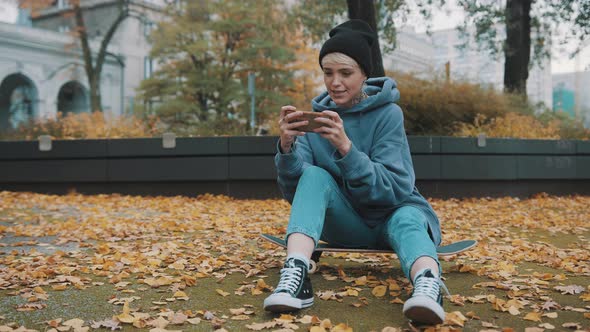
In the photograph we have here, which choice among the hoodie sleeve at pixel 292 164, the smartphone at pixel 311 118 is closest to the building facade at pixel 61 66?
the hoodie sleeve at pixel 292 164

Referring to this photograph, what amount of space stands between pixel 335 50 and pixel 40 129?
1027 centimetres

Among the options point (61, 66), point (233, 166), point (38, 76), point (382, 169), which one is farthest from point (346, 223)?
point (38, 76)

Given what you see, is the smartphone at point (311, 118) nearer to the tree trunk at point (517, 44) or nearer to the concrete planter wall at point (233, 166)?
the concrete planter wall at point (233, 166)

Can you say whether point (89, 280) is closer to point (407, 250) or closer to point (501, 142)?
point (407, 250)

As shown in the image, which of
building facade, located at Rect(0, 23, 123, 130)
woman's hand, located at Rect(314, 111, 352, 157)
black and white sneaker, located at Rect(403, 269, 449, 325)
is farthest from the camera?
building facade, located at Rect(0, 23, 123, 130)

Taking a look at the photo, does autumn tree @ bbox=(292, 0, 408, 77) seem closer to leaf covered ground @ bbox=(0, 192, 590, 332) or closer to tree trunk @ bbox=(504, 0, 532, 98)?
tree trunk @ bbox=(504, 0, 532, 98)

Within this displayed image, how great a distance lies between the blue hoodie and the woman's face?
0.35ft

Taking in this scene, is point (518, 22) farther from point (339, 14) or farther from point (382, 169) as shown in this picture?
point (382, 169)

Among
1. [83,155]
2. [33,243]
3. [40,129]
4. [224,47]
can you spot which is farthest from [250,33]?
[33,243]

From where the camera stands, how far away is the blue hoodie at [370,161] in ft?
9.08

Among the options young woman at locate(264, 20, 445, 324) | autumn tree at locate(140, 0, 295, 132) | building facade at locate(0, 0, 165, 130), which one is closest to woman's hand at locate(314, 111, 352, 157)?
young woman at locate(264, 20, 445, 324)

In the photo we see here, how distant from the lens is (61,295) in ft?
9.96

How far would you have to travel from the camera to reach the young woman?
8.62ft

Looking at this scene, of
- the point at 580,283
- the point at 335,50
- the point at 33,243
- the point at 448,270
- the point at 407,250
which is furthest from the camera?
the point at 33,243
